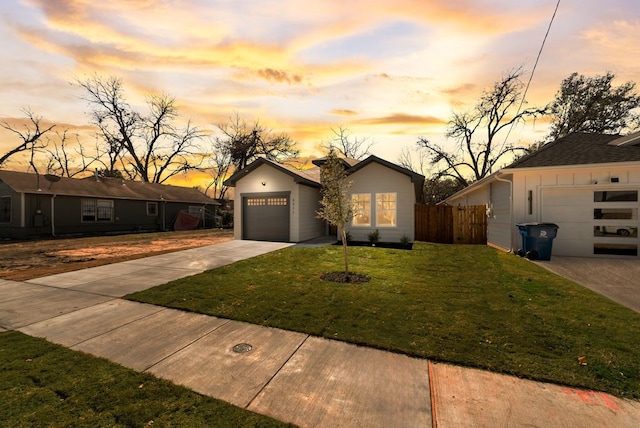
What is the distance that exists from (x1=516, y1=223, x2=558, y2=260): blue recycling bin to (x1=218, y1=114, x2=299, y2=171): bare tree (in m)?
29.5

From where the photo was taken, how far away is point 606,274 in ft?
24.4

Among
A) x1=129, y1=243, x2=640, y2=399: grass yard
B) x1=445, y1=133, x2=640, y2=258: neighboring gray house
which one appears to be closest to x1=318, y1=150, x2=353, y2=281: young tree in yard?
x1=129, y1=243, x2=640, y2=399: grass yard

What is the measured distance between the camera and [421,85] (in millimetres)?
12945

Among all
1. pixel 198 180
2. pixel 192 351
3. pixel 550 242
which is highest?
pixel 198 180

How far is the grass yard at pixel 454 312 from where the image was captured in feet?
10.7

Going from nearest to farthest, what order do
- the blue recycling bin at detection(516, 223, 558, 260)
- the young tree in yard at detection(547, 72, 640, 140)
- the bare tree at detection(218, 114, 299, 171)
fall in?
the blue recycling bin at detection(516, 223, 558, 260) → the young tree in yard at detection(547, 72, 640, 140) → the bare tree at detection(218, 114, 299, 171)

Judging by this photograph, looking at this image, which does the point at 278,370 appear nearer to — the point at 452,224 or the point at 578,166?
the point at 578,166

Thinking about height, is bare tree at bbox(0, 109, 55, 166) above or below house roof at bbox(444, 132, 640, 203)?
above

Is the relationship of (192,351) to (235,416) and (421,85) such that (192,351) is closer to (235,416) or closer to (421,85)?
(235,416)

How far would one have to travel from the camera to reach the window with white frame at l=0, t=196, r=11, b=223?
17.4 metres

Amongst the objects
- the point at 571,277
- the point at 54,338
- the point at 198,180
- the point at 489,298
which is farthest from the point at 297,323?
the point at 198,180

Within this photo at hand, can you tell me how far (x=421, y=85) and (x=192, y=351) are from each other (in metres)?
13.8

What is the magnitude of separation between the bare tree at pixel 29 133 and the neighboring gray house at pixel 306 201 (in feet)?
89.1

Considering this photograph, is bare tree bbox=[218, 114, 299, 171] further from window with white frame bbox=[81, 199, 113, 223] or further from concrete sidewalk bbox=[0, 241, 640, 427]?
concrete sidewalk bbox=[0, 241, 640, 427]
